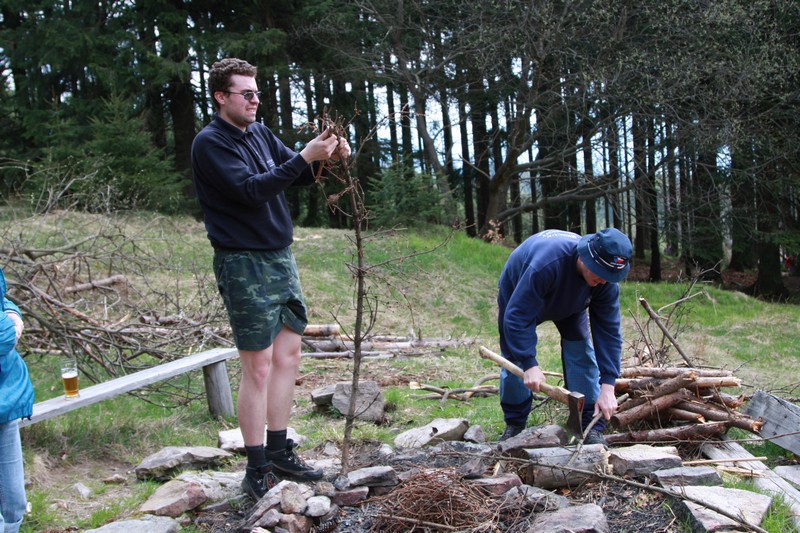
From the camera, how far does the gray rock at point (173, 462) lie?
3908 mm

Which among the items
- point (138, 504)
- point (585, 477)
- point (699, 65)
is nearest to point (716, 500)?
point (585, 477)

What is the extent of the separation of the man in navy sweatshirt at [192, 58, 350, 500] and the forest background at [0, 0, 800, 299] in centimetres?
1145

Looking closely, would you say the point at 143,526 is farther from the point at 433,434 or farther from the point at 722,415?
the point at 722,415

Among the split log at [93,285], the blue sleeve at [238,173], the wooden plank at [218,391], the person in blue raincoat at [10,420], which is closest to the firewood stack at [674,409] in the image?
the blue sleeve at [238,173]

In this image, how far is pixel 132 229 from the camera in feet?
41.0

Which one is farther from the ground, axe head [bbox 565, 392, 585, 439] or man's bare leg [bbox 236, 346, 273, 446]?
man's bare leg [bbox 236, 346, 273, 446]

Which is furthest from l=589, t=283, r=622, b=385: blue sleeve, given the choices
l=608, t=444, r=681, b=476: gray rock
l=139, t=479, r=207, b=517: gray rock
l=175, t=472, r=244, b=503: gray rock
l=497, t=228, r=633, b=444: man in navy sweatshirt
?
l=139, t=479, r=207, b=517: gray rock

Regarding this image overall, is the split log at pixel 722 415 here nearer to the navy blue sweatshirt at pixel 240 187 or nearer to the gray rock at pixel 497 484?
the gray rock at pixel 497 484

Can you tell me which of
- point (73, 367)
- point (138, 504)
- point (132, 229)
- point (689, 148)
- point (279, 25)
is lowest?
point (138, 504)

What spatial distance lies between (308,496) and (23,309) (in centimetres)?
378

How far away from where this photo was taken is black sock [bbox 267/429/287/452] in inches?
131

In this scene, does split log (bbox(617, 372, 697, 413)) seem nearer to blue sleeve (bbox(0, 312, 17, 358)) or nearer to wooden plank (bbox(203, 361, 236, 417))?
wooden plank (bbox(203, 361, 236, 417))

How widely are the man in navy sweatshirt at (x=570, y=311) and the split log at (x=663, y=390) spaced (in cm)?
31

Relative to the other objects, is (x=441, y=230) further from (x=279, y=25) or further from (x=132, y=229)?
(x=279, y=25)
